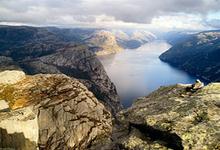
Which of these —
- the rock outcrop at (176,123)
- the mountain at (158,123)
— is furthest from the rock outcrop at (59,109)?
the rock outcrop at (176,123)

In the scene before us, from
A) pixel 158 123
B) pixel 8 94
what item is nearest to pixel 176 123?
pixel 158 123

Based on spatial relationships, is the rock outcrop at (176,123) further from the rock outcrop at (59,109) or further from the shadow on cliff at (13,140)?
the rock outcrop at (59,109)

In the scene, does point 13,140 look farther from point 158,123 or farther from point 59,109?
point 59,109

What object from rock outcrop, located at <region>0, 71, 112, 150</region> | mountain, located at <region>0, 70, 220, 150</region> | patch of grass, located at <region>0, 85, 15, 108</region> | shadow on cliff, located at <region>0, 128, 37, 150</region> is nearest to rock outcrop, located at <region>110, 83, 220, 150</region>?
mountain, located at <region>0, 70, 220, 150</region>

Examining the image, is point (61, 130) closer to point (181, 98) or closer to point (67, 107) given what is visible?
point (67, 107)

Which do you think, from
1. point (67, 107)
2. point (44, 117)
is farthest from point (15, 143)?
point (67, 107)

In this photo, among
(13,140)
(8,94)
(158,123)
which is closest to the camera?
(158,123)
